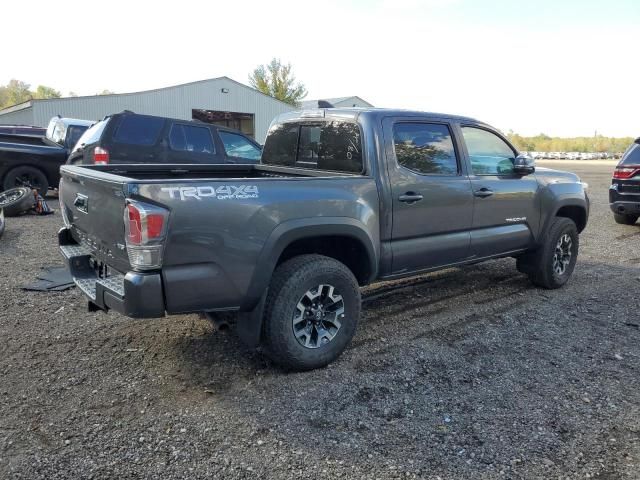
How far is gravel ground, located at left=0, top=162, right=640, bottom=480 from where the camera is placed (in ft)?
8.94

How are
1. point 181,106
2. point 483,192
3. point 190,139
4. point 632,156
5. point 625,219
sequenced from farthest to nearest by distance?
point 181,106 < point 625,219 < point 632,156 < point 190,139 < point 483,192

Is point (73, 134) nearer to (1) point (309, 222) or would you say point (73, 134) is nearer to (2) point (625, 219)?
(1) point (309, 222)

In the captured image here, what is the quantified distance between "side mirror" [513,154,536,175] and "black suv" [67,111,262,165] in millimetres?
5901

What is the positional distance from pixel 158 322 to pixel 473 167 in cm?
323

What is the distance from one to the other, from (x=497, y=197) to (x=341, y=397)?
8.80 feet

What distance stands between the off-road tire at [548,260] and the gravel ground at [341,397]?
46 centimetres

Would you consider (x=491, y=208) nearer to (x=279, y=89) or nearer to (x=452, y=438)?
(x=452, y=438)

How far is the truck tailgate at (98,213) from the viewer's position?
10.2 ft

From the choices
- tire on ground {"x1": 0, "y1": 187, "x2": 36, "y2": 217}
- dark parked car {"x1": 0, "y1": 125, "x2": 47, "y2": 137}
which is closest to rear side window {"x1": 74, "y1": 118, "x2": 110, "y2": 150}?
tire on ground {"x1": 0, "y1": 187, "x2": 36, "y2": 217}

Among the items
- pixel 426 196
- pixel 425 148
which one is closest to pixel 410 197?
pixel 426 196

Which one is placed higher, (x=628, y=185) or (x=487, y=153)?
(x=487, y=153)

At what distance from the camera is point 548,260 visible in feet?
18.5

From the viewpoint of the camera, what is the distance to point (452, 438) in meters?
2.95

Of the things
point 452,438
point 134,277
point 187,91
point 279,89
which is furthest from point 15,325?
point 279,89
